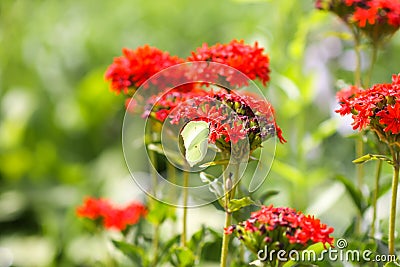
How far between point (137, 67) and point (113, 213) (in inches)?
15.1

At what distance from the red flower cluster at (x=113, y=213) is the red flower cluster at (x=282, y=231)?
0.49m

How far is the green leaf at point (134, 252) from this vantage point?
1194 millimetres

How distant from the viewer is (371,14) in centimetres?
112

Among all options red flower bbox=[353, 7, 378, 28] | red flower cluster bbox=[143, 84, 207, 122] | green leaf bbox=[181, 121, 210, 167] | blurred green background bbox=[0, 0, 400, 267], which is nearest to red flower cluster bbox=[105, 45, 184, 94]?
red flower cluster bbox=[143, 84, 207, 122]

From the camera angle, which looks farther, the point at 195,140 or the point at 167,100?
the point at 167,100

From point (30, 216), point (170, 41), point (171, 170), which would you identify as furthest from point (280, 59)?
point (170, 41)

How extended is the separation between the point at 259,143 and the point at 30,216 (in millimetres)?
2053

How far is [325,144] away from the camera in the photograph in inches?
105

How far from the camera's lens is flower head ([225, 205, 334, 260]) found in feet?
2.84

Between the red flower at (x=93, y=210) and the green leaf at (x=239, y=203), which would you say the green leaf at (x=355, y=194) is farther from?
the red flower at (x=93, y=210)

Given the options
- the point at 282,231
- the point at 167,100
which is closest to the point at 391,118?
the point at 282,231

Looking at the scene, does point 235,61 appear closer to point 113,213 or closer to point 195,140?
point 195,140

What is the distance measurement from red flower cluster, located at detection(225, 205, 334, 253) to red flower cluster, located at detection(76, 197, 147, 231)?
0.49m

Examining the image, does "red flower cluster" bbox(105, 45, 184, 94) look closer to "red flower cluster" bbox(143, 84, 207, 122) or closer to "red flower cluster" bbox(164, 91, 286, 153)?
"red flower cluster" bbox(143, 84, 207, 122)
